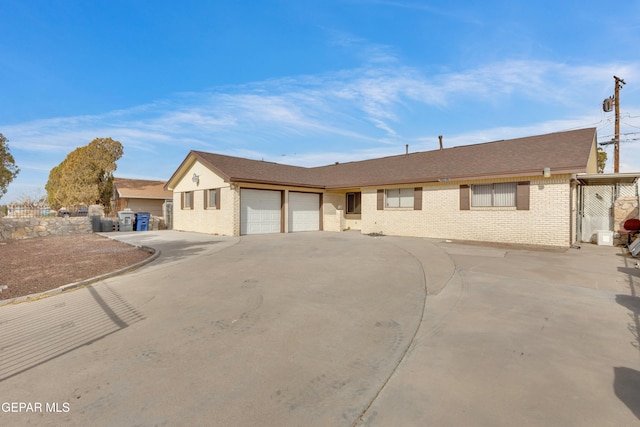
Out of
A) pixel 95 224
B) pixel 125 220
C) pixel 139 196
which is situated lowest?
pixel 95 224

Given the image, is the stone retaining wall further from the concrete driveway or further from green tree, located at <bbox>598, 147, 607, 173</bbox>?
green tree, located at <bbox>598, 147, 607, 173</bbox>

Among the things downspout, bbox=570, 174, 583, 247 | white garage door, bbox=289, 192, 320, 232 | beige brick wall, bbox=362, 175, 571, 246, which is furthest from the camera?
white garage door, bbox=289, 192, 320, 232

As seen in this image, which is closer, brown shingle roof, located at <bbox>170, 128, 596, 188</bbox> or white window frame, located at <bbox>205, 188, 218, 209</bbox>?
brown shingle roof, located at <bbox>170, 128, 596, 188</bbox>

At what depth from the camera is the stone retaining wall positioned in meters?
15.7

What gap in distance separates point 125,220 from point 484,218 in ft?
72.8

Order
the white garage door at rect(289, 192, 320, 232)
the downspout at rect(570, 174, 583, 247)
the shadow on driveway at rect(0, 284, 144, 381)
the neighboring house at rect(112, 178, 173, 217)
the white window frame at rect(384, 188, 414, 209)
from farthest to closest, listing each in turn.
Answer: the neighboring house at rect(112, 178, 173, 217)
the white garage door at rect(289, 192, 320, 232)
the white window frame at rect(384, 188, 414, 209)
the downspout at rect(570, 174, 583, 247)
the shadow on driveway at rect(0, 284, 144, 381)

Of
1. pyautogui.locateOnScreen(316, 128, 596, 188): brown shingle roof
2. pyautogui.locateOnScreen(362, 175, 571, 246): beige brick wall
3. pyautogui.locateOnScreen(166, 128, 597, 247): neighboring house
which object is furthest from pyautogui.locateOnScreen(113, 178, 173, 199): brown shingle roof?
pyautogui.locateOnScreen(362, 175, 571, 246): beige brick wall

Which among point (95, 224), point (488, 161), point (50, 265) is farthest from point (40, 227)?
point (488, 161)

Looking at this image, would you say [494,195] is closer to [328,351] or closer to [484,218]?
[484,218]

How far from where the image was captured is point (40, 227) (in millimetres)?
17062

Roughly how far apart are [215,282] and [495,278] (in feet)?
20.8

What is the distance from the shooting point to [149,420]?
2480 mm

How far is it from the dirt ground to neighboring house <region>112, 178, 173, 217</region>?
17.1 m

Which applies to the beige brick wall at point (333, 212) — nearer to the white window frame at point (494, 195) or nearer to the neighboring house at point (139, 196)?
the white window frame at point (494, 195)
